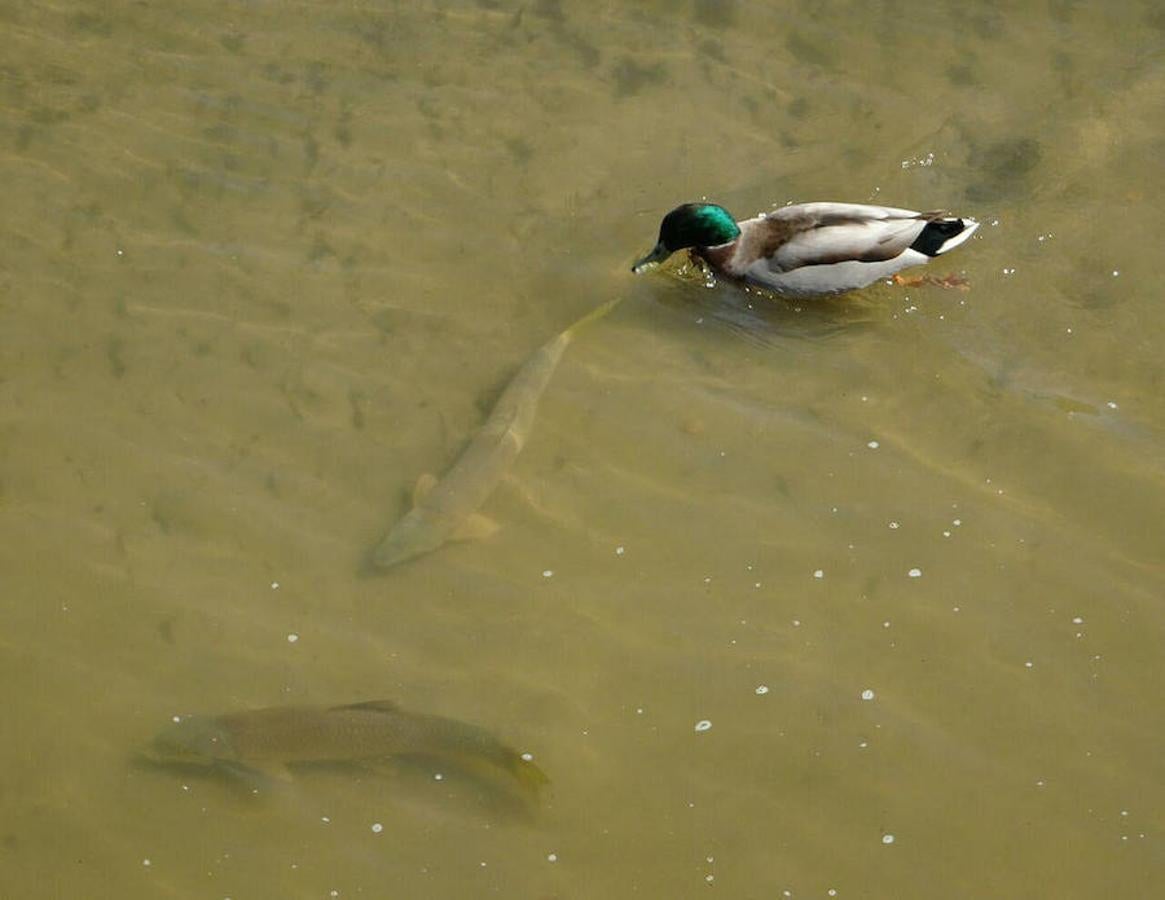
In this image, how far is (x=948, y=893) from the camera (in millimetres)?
4555

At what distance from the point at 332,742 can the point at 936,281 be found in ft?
11.9

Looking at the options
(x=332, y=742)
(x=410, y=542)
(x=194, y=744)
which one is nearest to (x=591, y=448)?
(x=410, y=542)

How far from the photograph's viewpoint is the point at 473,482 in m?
5.63

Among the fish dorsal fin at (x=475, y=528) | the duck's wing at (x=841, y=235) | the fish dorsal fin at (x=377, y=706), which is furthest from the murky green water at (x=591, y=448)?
the duck's wing at (x=841, y=235)

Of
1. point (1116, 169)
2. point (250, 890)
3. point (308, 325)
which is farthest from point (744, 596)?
point (1116, 169)

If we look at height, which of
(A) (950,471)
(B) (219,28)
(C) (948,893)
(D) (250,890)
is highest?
(B) (219,28)

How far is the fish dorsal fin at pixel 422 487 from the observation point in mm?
5645

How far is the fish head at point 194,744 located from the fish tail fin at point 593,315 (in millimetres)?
2450

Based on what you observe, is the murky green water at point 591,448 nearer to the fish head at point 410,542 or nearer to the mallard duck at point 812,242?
the fish head at point 410,542

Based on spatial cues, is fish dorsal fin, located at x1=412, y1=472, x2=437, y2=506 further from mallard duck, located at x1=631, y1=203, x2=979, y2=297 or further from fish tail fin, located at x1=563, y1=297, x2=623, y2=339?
mallard duck, located at x1=631, y1=203, x2=979, y2=297

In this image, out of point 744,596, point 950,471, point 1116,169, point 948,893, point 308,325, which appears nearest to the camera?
point 948,893

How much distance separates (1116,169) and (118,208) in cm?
521

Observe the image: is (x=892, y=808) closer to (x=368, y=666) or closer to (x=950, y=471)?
(x=950, y=471)

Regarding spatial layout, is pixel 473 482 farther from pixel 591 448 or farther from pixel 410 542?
pixel 591 448
